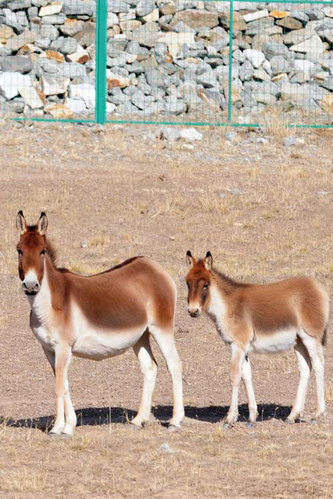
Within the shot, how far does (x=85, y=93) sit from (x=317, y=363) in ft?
57.6

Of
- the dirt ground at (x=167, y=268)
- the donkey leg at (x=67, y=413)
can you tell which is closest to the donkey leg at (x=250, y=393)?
the dirt ground at (x=167, y=268)

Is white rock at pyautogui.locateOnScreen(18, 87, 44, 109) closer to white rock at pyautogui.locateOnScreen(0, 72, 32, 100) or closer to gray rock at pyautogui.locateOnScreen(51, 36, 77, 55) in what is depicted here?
white rock at pyautogui.locateOnScreen(0, 72, 32, 100)

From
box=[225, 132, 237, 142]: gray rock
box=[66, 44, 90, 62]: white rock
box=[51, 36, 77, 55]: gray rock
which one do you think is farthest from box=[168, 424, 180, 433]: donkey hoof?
box=[51, 36, 77, 55]: gray rock

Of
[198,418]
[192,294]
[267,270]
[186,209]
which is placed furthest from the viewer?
[186,209]

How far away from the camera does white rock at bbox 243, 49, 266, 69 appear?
29.2 m

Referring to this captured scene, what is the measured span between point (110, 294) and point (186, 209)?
9.86m

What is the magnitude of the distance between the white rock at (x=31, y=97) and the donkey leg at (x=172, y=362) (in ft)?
55.1

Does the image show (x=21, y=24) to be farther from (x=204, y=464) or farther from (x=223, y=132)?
(x=204, y=464)

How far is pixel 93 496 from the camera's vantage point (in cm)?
793

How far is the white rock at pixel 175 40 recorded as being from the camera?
96.8 feet

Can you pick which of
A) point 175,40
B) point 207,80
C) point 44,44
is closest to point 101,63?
point 207,80

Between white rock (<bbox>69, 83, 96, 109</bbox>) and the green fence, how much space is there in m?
0.02

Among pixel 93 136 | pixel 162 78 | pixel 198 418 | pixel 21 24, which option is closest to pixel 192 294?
pixel 198 418

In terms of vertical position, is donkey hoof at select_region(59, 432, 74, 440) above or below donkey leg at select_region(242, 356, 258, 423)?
below
